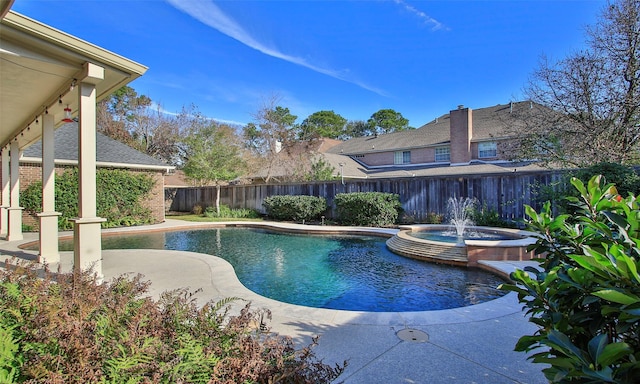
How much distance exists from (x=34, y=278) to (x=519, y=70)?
49.2ft

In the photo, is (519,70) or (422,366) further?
(519,70)

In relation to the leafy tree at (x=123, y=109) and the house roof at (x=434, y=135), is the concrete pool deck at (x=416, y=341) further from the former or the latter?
the leafy tree at (x=123, y=109)

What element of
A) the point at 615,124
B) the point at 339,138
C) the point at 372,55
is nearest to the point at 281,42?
the point at 372,55

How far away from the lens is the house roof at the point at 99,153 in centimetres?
1218

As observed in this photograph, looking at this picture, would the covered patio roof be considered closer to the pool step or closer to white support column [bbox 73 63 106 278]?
white support column [bbox 73 63 106 278]

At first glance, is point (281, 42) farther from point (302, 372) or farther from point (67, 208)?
point (302, 372)

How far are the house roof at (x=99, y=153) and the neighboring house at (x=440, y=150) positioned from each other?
445 inches

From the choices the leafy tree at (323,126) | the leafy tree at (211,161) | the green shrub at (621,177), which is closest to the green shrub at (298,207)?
the leafy tree at (211,161)

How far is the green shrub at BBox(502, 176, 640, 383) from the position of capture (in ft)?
3.48

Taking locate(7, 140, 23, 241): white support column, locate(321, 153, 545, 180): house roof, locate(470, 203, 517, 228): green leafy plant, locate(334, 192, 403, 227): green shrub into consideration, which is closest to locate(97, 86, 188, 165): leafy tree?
locate(321, 153, 545, 180): house roof

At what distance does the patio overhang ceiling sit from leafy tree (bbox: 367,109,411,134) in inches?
1411

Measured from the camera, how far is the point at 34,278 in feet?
9.36

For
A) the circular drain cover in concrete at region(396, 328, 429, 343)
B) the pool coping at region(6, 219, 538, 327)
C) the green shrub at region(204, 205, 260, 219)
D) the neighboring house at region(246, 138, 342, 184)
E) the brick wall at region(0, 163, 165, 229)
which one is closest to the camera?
the circular drain cover in concrete at region(396, 328, 429, 343)

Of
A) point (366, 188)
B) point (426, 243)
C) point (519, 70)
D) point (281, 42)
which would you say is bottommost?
point (426, 243)
